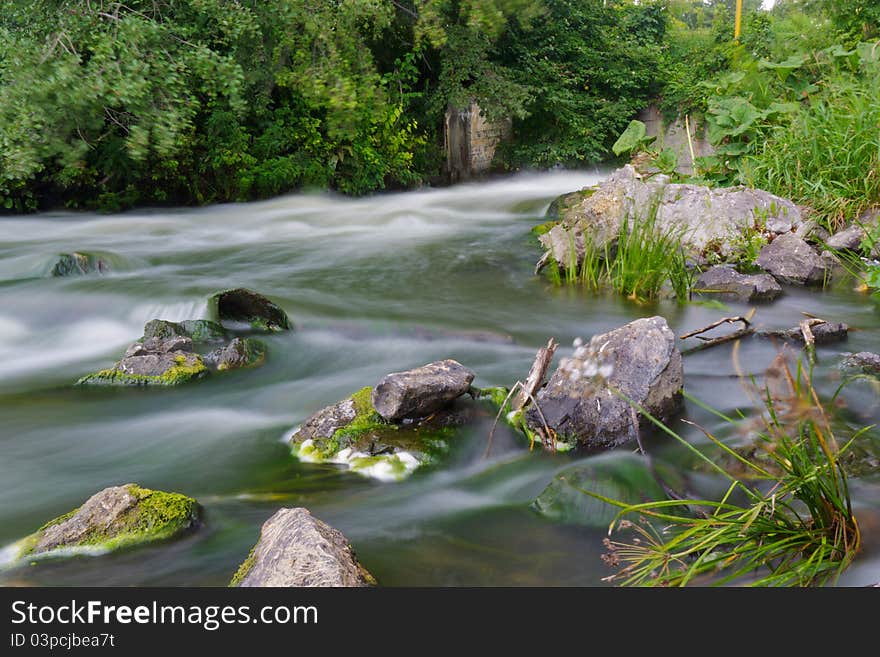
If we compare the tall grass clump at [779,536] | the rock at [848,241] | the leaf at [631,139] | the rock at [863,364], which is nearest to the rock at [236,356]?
the tall grass clump at [779,536]

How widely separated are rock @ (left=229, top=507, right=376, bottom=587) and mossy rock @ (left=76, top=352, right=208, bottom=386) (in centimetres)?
249

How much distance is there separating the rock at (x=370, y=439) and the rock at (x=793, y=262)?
169 inches

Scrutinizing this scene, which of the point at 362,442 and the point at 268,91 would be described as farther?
the point at 268,91

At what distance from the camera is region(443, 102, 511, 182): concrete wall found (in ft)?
50.1

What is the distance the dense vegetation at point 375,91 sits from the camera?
726 cm

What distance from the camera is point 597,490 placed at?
3227 millimetres

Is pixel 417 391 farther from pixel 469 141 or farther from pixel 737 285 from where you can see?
pixel 469 141

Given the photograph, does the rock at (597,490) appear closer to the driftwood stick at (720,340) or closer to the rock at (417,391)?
the rock at (417,391)

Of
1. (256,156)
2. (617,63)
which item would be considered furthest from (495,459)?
(617,63)

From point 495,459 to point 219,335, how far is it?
262 cm

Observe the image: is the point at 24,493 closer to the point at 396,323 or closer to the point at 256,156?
the point at 396,323

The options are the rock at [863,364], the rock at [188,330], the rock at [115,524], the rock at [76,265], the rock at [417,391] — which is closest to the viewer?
the rock at [115,524]

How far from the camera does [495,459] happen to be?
12.3ft
